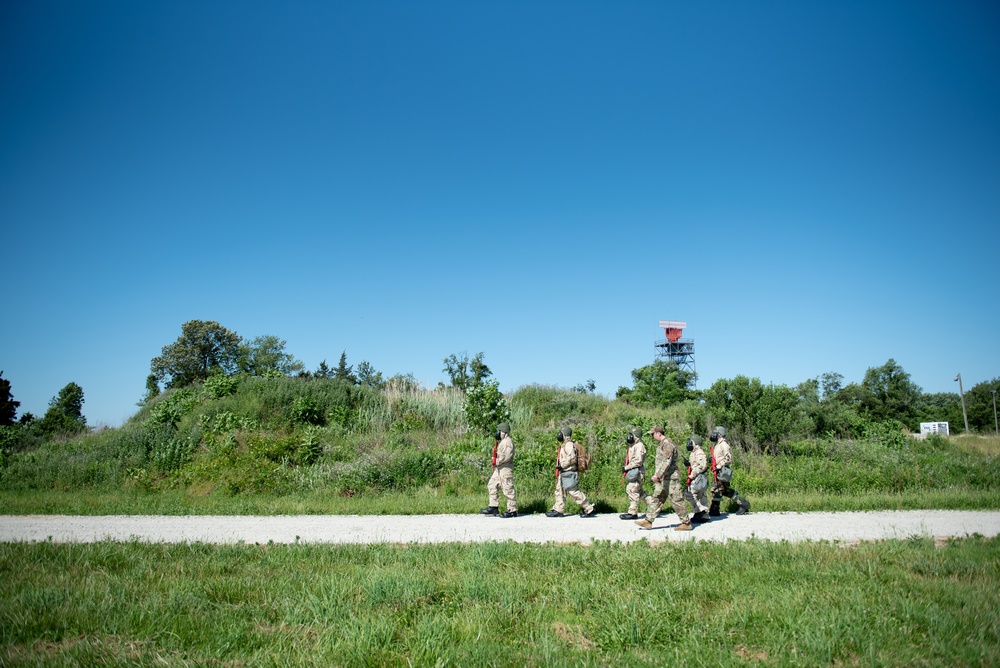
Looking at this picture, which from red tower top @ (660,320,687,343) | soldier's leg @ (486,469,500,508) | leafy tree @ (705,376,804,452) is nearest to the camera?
soldier's leg @ (486,469,500,508)

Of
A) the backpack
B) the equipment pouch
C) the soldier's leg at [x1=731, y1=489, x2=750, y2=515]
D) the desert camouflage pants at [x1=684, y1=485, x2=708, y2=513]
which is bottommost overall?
the soldier's leg at [x1=731, y1=489, x2=750, y2=515]

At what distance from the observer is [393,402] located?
2273 centimetres

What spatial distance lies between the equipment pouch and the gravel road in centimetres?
64

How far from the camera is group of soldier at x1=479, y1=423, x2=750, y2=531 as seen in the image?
10555 millimetres

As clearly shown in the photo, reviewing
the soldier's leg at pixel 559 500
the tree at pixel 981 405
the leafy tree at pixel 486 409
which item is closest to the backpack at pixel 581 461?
the soldier's leg at pixel 559 500

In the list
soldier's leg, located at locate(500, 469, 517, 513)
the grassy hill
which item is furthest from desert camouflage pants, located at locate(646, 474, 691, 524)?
soldier's leg, located at locate(500, 469, 517, 513)

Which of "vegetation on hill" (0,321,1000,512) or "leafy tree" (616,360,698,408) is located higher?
"leafy tree" (616,360,698,408)

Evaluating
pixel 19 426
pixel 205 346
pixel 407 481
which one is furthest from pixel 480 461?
pixel 205 346

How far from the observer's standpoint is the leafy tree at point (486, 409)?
64.7ft

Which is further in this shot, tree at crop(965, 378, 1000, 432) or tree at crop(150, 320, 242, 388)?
tree at crop(965, 378, 1000, 432)

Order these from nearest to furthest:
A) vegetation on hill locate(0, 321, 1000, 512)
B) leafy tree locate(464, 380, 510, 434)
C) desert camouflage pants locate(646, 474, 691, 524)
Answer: desert camouflage pants locate(646, 474, 691, 524) → vegetation on hill locate(0, 321, 1000, 512) → leafy tree locate(464, 380, 510, 434)

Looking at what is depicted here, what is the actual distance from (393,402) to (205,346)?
154ft

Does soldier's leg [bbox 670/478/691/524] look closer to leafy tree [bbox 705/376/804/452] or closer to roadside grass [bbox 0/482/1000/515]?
roadside grass [bbox 0/482/1000/515]

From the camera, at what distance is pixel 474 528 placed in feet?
34.6
